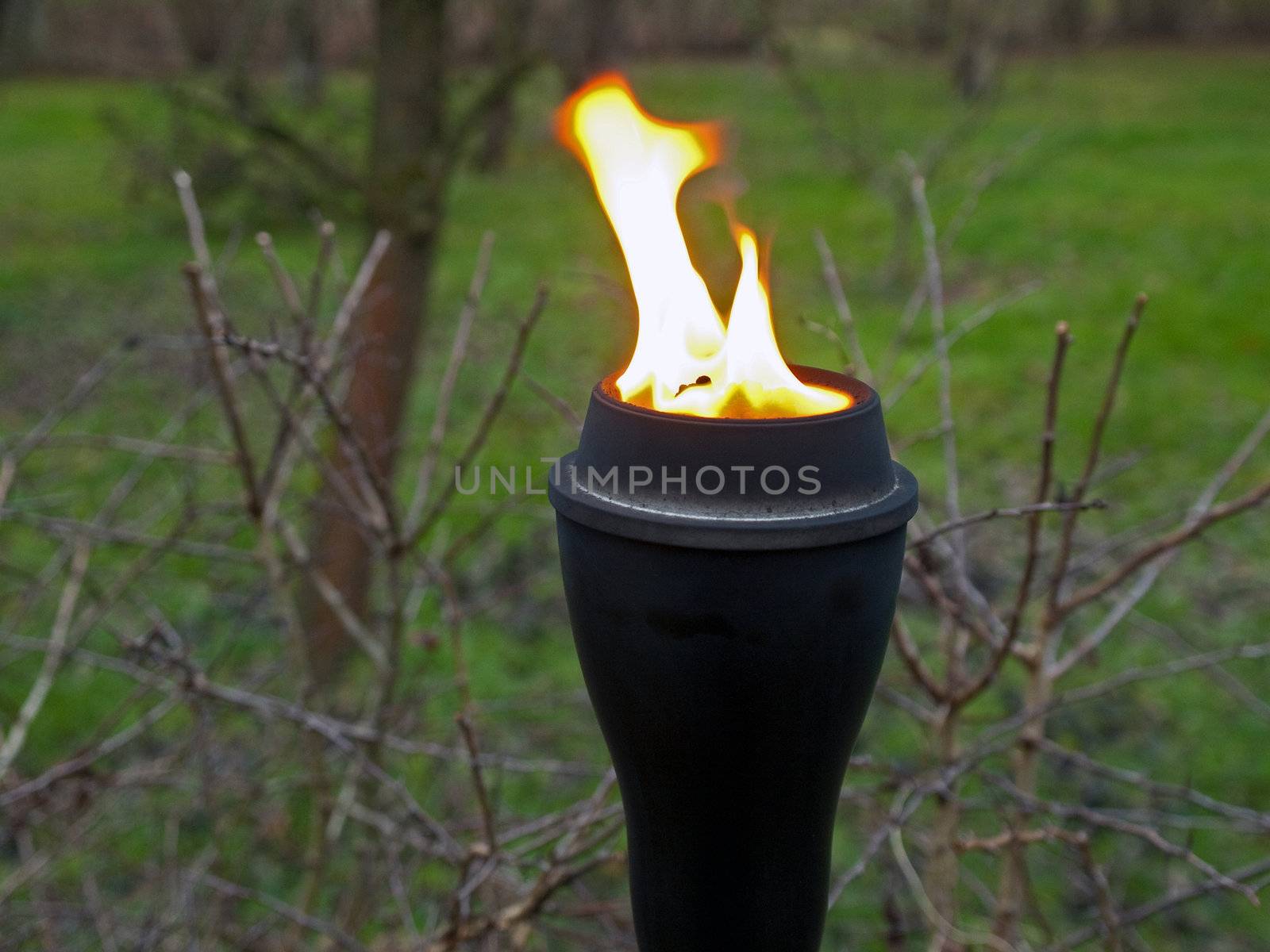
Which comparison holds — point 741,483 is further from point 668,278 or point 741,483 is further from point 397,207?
point 397,207

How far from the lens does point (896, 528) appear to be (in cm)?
133

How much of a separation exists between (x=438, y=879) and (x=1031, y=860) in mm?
1775

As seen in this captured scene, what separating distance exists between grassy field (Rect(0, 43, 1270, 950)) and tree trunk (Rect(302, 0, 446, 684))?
2.02 ft

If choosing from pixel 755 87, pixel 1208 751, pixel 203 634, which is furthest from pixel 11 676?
pixel 755 87

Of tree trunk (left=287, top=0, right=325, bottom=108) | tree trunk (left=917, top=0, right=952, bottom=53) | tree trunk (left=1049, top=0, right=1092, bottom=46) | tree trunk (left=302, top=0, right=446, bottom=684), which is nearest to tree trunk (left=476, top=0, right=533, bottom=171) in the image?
tree trunk (left=302, top=0, right=446, bottom=684)

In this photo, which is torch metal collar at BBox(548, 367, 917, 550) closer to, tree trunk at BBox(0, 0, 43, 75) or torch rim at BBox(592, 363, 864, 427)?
torch rim at BBox(592, 363, 864, 427)

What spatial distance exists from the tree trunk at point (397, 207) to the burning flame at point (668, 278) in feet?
6.71

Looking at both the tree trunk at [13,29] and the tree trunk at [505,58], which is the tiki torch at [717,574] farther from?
the tree trunk at [13,29]

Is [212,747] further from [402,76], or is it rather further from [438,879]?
[402,76]

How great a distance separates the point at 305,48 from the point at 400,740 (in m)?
13.1

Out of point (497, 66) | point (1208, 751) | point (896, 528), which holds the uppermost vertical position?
point (497, 66)

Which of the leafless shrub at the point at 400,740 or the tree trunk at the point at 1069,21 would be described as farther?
the tree trunk at the point at 1069,21

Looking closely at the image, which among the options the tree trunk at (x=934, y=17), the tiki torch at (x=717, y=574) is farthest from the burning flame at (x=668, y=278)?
the tree trunk at (x=934, y=17)

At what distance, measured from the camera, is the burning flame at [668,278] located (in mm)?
1435
